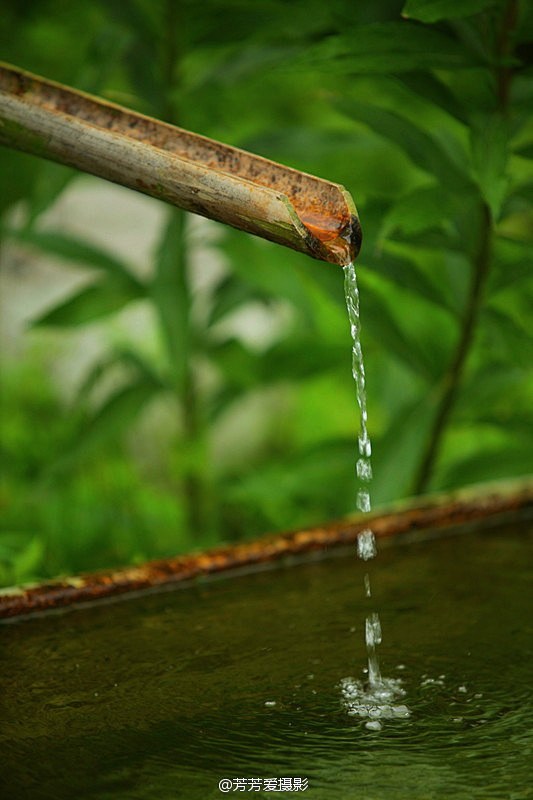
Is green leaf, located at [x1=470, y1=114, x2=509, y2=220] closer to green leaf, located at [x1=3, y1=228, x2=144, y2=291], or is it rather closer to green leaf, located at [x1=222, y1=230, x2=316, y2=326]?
green leaf, located at [x1=222, y1=230, x2=316, y2=326]

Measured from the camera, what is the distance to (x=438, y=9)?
3.41 ft

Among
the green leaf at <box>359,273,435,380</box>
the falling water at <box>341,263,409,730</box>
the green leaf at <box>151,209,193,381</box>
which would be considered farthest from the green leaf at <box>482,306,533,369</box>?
the green leaf at <box>151,209,193,381</box>

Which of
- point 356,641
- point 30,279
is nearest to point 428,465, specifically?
point 356,641

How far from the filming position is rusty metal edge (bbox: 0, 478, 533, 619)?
1.07 meters

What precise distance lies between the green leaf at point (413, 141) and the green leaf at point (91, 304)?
1.86 feet

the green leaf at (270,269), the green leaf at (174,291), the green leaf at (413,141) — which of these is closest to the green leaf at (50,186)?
the green leaf at (174,291)

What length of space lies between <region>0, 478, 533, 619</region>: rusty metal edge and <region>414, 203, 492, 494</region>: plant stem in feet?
0.55

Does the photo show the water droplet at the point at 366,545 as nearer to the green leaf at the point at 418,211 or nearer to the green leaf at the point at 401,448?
the green leaf at the point at 401,448

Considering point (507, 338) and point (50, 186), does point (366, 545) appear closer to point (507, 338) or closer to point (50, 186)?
point (507, 338)

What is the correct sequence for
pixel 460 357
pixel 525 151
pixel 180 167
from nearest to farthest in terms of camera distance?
pixel 180 167 < pixel 525 151 < pixel 460 357

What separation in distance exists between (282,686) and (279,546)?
30 cm

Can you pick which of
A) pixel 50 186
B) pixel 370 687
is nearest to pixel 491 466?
pixel 370 687

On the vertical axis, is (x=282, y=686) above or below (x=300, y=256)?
below

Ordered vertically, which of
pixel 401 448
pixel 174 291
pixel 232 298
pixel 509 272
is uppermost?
pixel 232 298
